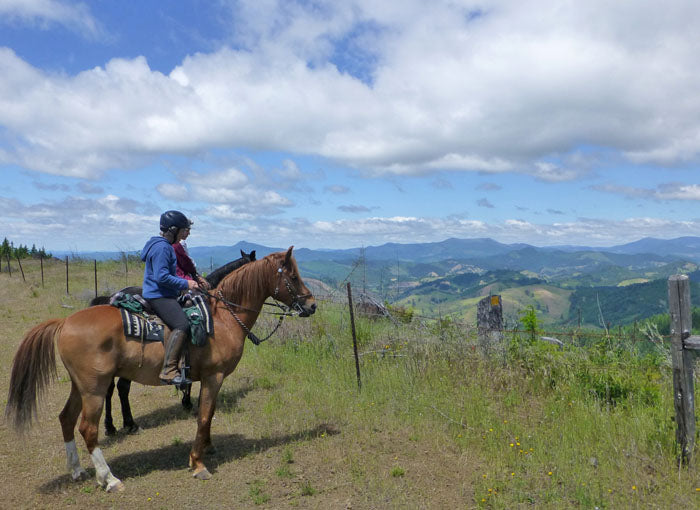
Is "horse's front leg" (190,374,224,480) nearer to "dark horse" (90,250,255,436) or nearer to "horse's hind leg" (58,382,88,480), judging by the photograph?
"dark horse" (90,250,255,436)

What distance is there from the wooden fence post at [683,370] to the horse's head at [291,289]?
433 cm

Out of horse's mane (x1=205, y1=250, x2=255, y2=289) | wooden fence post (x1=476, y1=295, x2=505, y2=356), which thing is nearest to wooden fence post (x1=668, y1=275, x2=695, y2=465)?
wooden fence post (x1=476, y1=295, x2=505, y2=356)

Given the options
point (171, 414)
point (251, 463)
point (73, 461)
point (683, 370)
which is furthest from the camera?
point (171, 414)

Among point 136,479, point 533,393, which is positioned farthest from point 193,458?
point 533,393

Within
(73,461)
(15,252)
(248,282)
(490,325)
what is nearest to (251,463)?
(73,461)

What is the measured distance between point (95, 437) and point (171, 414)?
8.76 ft

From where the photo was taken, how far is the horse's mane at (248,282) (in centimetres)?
627

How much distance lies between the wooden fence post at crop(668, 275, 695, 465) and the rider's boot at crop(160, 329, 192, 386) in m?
5.62

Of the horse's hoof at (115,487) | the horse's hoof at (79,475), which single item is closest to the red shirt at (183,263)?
the horse's hoof at (79,475)

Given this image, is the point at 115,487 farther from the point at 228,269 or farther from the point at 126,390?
the point at 228,269

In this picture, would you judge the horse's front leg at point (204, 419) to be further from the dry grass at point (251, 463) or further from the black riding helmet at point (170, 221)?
the black riding helmet at point (170, 221)

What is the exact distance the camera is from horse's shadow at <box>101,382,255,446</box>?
6.84 meters

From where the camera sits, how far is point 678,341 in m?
4.84

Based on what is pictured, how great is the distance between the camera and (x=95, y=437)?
5.16 meters
